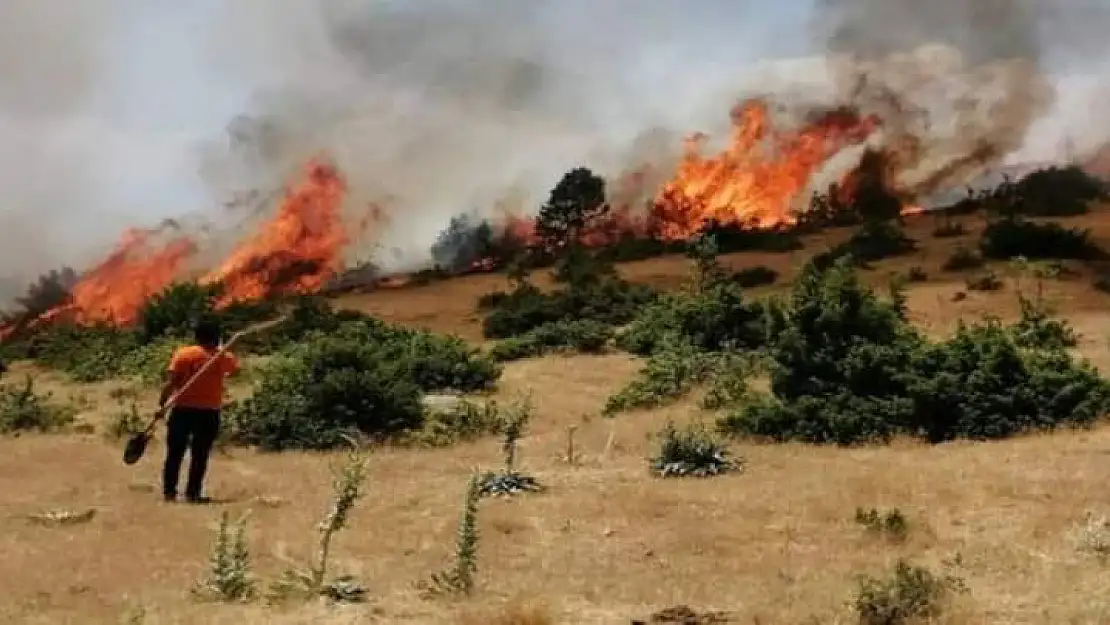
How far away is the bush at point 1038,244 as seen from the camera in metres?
37.7

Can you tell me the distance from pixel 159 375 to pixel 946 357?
1494 centimetres

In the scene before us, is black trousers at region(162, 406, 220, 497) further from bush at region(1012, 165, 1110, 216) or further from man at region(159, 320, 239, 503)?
bush at region(1012, 165, 1110, 216)

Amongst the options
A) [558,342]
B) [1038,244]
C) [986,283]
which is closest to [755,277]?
[986,283]

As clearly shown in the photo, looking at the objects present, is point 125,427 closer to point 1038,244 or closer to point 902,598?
point 902,598

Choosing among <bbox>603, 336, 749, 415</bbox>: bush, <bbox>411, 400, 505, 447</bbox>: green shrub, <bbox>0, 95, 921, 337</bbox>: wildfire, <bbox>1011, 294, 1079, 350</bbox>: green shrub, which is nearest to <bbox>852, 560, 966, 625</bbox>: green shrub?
<bbox>411, 400, 505, 447</bbox>: green shrub

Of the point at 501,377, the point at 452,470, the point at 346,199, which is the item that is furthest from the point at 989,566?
the point at 346,199

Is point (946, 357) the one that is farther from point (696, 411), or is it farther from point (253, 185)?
point (253, 185)

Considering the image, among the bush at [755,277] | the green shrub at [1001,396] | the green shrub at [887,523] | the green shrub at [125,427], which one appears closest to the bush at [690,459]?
the green shrub at [887,523]

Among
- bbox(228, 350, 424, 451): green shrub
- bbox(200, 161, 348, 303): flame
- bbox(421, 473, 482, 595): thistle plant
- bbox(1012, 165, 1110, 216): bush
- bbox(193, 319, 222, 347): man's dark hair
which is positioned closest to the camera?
bbox(421, 473, 482, 595): thistle plant

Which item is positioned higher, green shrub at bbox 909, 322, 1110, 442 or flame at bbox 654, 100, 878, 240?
flame at bbox 654, 100, 878, 240

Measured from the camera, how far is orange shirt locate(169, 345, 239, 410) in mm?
12578

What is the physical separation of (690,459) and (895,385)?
415 cm

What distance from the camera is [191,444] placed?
41.2 feet

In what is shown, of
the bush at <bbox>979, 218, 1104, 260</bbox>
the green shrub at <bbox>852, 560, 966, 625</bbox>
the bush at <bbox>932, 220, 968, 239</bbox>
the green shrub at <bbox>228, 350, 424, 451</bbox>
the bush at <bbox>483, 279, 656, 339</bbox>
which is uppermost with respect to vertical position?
the bush at <bbox>932, 220, 968, 239</bbox>
